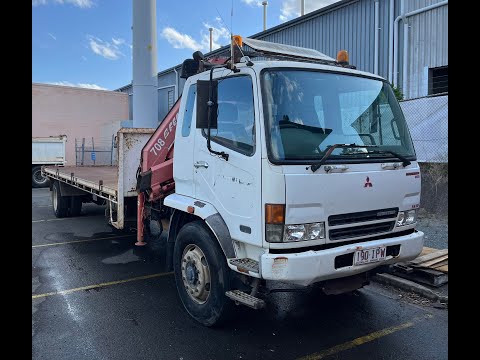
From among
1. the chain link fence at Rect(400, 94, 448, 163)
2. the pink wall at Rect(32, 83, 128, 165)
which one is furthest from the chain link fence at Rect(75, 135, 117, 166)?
the chain link fence at Rect(400, 94, 448, 163)

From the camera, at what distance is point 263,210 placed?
3264 mm

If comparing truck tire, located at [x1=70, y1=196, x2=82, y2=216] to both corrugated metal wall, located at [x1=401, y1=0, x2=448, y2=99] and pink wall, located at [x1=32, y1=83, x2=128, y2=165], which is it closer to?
corrugated metal wall, located at [x1=401, y1=0, x2=448, y2=99]

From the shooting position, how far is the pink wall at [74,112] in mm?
25031

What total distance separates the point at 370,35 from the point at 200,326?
11663 millimetres

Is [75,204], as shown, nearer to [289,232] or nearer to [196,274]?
[196,274]

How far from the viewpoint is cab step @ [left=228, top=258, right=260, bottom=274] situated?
3.34 metres

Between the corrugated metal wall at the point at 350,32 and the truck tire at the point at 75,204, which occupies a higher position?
the corrugated metal wall at the point at 350,32

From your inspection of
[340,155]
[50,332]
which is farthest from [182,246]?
[340,155]

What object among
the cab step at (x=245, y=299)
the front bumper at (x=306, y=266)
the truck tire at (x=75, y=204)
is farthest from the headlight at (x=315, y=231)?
the truck tire at (x=75, y=204)

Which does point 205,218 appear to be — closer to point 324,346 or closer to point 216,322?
point 216,322

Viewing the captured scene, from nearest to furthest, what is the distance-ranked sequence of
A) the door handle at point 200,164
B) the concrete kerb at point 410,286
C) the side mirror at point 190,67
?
the door handle at point 200,164
the side mirror at point 190,67
the concrete kerb at point 410,286

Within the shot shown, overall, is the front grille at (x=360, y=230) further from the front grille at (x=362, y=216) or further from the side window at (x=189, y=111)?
the side window at (x=189, y=111)

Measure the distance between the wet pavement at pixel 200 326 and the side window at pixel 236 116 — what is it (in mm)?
1619
